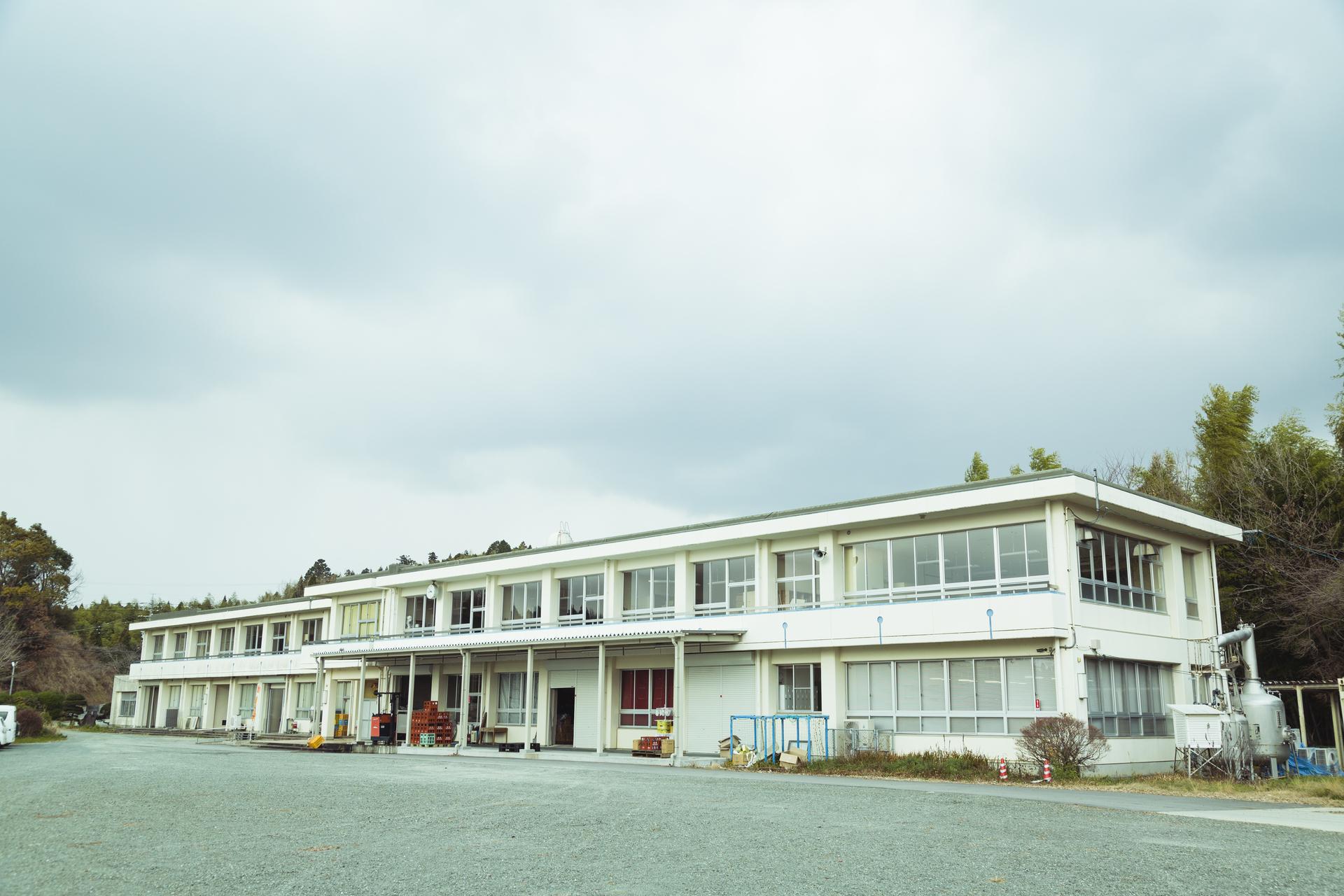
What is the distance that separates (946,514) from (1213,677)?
7.71m

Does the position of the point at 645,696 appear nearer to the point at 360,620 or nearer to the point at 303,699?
the point at 360,620

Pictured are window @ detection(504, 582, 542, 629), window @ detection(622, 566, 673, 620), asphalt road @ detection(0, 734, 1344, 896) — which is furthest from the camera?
window @ detection(504, 582, 542, 629)

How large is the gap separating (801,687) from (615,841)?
16.5 meters

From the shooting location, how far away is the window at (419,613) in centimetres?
3856

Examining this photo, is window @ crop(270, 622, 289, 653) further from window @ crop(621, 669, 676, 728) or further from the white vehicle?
window @ crop(621, 669, 676, 728)

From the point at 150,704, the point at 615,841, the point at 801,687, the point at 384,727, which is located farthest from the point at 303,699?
the point at 615,841

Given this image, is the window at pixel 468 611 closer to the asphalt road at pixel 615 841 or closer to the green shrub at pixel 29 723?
the green shrub at pixel 29 723

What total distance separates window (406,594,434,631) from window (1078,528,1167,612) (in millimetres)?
23912

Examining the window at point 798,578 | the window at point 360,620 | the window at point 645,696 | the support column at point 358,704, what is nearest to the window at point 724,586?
the window at point 798,578

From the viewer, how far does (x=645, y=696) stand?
29.9 meters

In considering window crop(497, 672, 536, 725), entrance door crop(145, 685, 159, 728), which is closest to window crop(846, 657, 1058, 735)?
window crop(497, 672, 536, 725)

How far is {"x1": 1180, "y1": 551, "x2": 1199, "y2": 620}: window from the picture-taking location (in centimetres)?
2606

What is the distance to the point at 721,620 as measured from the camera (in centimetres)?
2705

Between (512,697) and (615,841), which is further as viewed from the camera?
(512,697)
